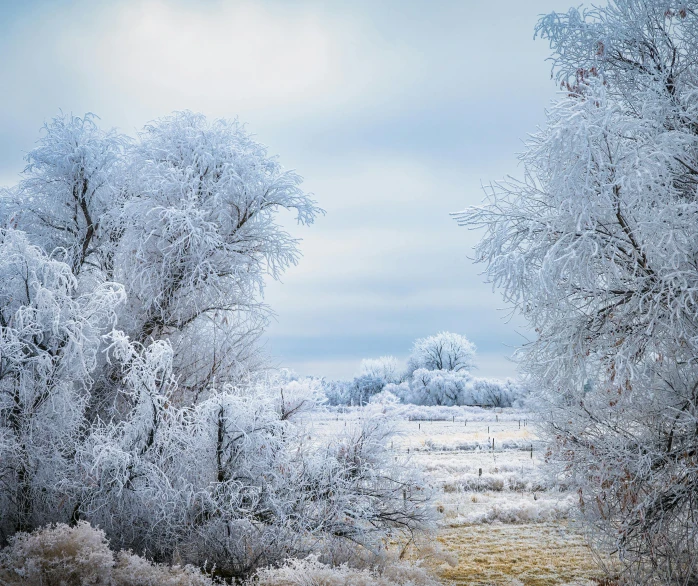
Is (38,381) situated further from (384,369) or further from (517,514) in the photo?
(384,369)

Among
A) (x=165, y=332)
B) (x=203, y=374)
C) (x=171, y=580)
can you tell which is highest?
(x=165, y=332)

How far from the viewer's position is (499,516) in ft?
45.8

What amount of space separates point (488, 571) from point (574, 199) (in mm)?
6097

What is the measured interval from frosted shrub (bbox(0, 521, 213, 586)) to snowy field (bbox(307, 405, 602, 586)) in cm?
342

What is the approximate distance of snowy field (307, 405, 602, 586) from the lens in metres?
9.59

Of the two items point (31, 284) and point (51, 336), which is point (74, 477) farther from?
point (31, 284)

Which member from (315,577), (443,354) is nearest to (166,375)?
(315,577)

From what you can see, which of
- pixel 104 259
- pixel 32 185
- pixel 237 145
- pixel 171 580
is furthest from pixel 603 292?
pixel 32 185

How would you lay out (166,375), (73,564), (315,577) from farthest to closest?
(166,375)
(315,577)
(73,564)

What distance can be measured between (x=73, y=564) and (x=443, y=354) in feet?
210

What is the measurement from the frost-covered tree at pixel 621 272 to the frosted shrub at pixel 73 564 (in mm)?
5127

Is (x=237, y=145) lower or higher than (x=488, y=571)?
higher

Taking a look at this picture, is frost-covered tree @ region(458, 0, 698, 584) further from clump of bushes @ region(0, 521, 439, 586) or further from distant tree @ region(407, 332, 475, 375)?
distant tree @ region(407, 332, 475, 375)

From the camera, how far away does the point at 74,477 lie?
818 centimetres
